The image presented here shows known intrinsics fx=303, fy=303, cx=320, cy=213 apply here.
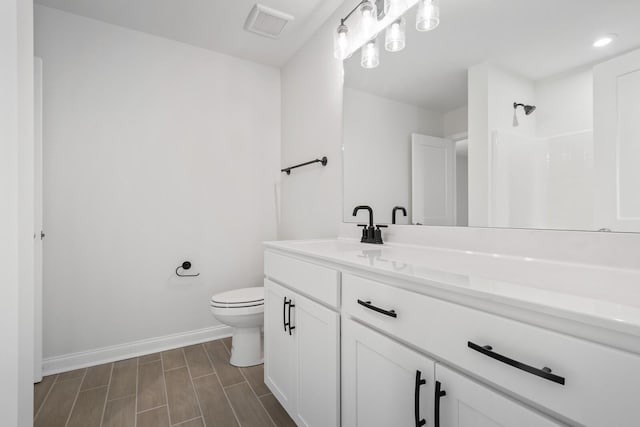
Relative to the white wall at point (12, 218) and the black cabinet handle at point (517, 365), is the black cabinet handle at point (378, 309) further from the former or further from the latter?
the white wall at point (12, 218)

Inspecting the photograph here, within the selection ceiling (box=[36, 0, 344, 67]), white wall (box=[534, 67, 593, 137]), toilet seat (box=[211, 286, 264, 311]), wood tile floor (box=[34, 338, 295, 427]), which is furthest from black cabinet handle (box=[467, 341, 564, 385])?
ceiling (box=[36, 0, 344, 67])

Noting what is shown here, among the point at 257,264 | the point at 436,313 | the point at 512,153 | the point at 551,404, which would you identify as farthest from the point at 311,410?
the point at 257,264

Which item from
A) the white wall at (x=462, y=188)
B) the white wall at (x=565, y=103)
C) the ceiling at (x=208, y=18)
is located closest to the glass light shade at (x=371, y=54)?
the ceiling at (x=208, y=18)

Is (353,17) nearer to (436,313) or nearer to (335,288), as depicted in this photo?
(335,288)

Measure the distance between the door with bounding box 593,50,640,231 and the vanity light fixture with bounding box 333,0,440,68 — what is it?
761 millimetres

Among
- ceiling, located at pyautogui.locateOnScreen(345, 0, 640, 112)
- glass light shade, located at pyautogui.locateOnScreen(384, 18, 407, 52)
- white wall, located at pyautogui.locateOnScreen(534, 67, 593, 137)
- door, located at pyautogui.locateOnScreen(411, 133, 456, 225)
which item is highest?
glass light shade, located at pyautogui.locateOnScreen(384, 18, 407, 52)

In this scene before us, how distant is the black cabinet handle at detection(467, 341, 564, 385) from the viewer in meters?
0.52

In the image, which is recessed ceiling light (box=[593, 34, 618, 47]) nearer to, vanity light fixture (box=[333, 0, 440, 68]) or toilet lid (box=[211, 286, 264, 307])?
vanity light fixture (box=[333, 0, 440, 68])

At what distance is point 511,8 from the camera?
1089mm

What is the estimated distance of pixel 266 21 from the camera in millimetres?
2143

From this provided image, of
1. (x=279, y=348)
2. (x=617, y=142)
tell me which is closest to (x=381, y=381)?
(x=279, y=348)

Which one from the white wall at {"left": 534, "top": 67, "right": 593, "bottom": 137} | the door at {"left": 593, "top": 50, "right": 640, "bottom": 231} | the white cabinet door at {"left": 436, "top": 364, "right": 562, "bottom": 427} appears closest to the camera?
the white cabinet door at {"left": 436, "top": 364, "right": 562, "bottom": 427}

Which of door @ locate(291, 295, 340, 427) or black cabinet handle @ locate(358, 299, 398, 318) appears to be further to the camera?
door @ locate(291, 295, 340, 427)

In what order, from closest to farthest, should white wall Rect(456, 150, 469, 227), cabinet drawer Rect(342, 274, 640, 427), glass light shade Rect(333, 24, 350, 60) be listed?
cabinet drawer Rect(342, 274, 640, 427) < white wall Rect(456, 150, 469, 227) < glass light shade Rect(333, 24, 350, 60)
